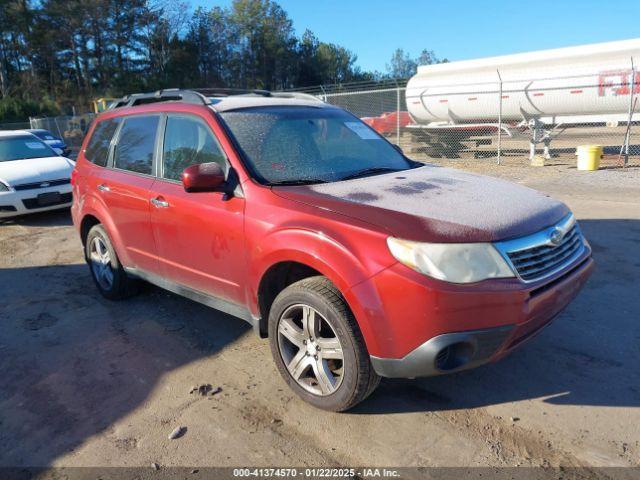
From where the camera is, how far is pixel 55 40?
50.1 metres

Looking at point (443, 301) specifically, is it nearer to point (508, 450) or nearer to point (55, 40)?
point (508, 450)

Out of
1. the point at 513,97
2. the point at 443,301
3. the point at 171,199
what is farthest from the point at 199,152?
the point at 513,97

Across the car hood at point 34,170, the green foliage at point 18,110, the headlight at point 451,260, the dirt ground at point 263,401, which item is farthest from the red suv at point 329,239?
the green foliage at point 18,110

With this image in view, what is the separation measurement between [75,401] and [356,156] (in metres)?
2.62

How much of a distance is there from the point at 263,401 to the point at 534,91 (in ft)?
48.1

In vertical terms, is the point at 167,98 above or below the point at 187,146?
above

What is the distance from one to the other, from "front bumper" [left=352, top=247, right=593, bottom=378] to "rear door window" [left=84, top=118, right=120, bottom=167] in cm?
336

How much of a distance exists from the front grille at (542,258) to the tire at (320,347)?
36.2 inches

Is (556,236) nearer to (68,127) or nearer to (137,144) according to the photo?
(137,144)

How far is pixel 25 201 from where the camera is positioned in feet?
28.4

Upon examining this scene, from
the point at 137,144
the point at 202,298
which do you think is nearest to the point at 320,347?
the point at 202,298

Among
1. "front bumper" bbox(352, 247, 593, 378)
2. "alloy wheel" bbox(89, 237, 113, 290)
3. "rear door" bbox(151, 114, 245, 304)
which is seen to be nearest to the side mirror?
"rear door" bbox(151, 114, 245, 304)

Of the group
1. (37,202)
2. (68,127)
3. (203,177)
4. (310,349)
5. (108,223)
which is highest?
(68,127)

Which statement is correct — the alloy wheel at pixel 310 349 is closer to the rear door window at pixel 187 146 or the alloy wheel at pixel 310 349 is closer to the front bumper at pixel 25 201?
the rear door window at pixel 187 146
